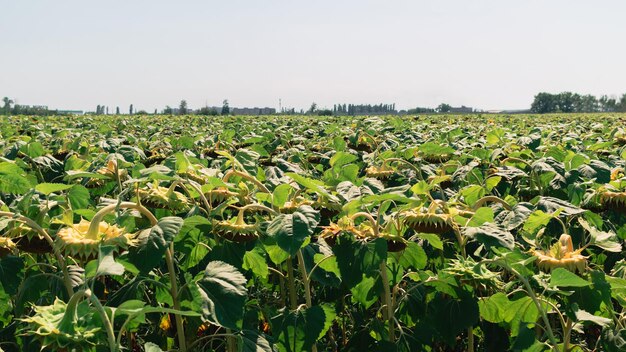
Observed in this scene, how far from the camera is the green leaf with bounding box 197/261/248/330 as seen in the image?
1702 mm

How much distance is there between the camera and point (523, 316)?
2025mm

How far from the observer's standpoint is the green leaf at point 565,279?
1.59 metres

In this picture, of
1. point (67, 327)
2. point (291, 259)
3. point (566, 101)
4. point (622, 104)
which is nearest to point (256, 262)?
point (291, 259)

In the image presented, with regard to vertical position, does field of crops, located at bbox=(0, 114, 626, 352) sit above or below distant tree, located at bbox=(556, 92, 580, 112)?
below

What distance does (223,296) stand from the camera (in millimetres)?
1746

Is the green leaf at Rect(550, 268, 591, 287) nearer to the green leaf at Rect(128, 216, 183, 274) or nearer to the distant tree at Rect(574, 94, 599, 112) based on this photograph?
the green leaf at Rect(128, 216, 183, 274)

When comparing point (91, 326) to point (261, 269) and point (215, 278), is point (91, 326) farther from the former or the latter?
point (261, 269)

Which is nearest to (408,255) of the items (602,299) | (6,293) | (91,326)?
(602,299)

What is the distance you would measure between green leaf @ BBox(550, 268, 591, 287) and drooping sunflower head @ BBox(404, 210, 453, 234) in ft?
1.52

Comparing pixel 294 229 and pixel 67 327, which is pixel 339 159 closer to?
pixel 294 229

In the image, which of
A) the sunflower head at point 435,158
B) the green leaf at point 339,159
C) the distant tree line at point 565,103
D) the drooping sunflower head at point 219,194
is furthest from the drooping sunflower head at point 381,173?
the distant tree line at point 565,103

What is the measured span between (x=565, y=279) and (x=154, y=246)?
114 cm

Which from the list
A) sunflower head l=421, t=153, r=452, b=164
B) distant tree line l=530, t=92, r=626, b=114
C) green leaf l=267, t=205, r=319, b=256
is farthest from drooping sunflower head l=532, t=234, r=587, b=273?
distant tree line l=530, t=92, r=626, b=114

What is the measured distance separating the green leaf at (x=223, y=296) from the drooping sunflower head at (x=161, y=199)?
48 centimetres
